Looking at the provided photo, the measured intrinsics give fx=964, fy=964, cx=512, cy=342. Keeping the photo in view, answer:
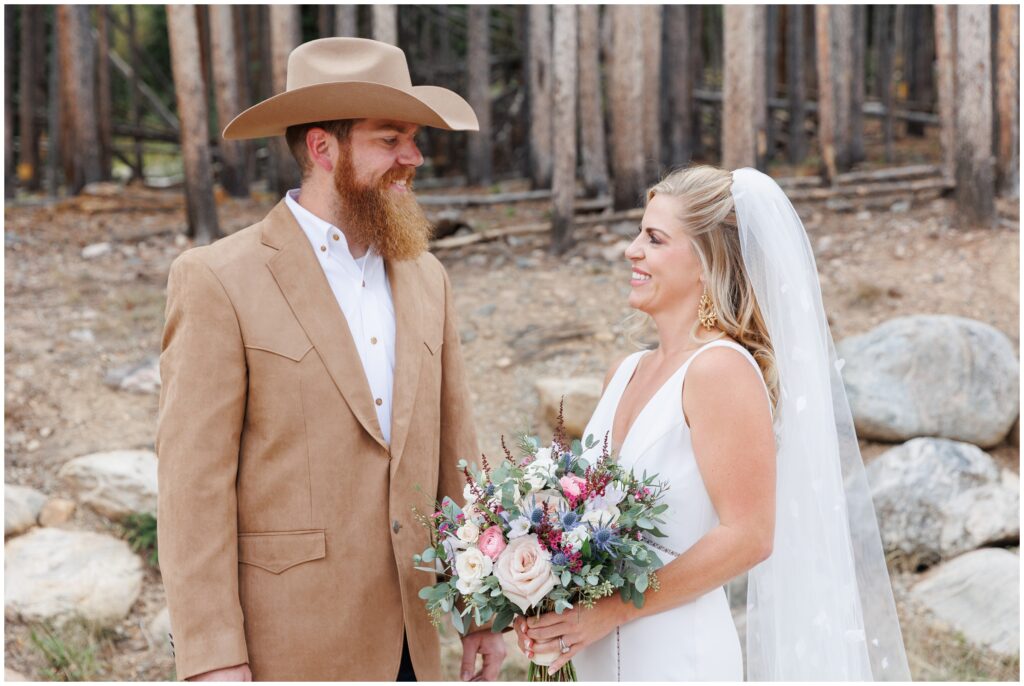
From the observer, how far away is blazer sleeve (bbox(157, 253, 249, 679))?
233 centimetres

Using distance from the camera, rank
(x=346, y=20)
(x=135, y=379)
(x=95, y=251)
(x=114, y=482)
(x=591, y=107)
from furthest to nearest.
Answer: (x=591, y=107) < (x=346, y=20) < (x=95, y=251) < (x=135, y=379) < (x=114, y=482)

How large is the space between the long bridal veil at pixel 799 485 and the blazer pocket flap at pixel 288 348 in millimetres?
1160

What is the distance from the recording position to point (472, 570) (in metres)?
2.20

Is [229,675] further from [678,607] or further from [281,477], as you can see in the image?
[678,607]

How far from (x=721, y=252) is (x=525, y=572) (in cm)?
97

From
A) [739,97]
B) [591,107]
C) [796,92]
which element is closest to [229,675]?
[739,97]

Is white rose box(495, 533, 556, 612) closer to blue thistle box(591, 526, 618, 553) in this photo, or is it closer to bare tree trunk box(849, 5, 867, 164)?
blue thistle box(591, 526, 618, 553)

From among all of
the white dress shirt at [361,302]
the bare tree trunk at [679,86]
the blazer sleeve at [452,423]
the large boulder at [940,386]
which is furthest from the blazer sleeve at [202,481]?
the bare tree trunk at [679,86]

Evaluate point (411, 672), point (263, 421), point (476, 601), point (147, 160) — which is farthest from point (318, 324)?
point (147, 160)

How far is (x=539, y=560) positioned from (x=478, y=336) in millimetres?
5295

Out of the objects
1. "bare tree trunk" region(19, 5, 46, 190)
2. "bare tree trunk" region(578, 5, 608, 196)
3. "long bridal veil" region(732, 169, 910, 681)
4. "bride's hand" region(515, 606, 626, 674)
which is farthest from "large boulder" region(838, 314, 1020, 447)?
"bare tree trunk" region(19, 5, 46, 190)

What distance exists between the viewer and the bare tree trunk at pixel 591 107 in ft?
32.4

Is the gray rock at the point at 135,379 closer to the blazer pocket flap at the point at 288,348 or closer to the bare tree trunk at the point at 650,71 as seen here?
the blazer pocket flap at the point at 288,348

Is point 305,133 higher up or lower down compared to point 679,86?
lower down
